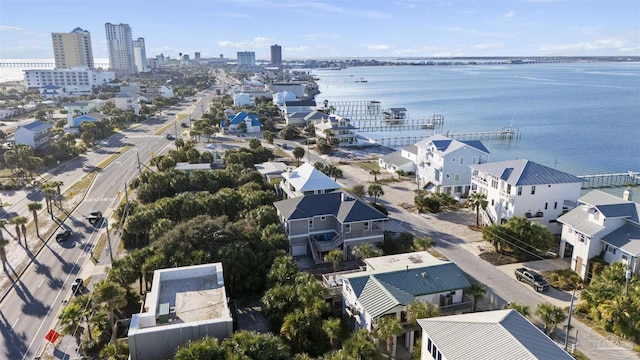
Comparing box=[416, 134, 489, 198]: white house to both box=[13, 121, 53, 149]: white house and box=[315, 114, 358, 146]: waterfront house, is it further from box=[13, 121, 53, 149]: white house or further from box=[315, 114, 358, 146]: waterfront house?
box=[13, 121, 53, 149]: white house

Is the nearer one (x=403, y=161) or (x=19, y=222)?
(x=19, y=222)

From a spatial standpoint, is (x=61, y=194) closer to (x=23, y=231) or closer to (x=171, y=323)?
(x=23, y=231)

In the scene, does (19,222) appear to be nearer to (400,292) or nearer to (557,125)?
(400,292)

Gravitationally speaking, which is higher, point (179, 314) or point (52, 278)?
point (179, 314)

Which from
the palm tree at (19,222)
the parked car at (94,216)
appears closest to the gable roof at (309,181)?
the parked car at (94,216)

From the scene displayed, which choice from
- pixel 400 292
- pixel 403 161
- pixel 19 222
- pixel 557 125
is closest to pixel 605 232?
pixel 400 292

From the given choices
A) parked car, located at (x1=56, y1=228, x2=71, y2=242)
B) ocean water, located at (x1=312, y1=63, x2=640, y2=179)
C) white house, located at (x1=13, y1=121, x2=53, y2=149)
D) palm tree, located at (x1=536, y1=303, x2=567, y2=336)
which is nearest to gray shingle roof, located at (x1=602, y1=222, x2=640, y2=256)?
palm tree, located at (x1=536, y1=303, x2=567, y2=336)
